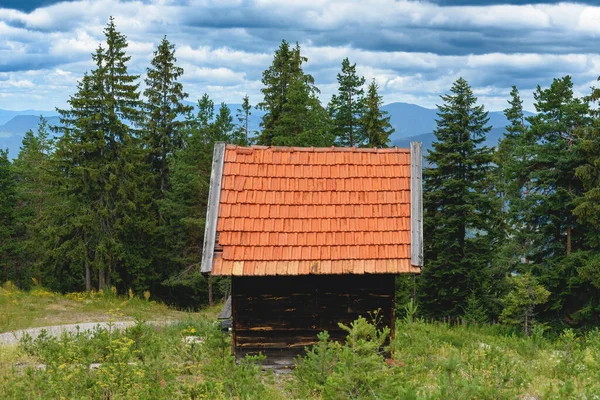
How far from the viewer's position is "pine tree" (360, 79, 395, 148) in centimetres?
3409

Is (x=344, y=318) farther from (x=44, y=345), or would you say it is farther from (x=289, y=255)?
(x=44, y=345)

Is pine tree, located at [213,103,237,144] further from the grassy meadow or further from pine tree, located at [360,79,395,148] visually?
the grassy meadow

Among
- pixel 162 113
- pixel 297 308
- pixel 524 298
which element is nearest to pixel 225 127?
pixel 162 113

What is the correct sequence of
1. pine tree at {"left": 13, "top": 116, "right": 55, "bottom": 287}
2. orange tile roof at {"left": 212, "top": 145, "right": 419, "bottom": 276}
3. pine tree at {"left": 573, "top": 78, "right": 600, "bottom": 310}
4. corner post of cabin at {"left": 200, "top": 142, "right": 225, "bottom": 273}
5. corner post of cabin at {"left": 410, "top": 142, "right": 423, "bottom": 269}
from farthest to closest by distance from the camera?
pine tree at {"left": 13, "top": 116, "right": 55, "bottom": 287}, pine tree at {"left": 573, "top": 78, "right": 600, "bottom": 310}, corner post of cabin at {"left": 410, "top": 142, "right": 423, "bottom": 269}, orange tile roof at {"left": 212, "top": 145, "right": 419, "bottom": 276}, corner post of cabin at {"left": 200, "top": 142, "right": 225, "bottom": 273}

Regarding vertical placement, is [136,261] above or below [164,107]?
below

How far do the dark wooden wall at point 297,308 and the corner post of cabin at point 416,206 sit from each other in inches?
30.5

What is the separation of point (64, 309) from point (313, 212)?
57.4ft

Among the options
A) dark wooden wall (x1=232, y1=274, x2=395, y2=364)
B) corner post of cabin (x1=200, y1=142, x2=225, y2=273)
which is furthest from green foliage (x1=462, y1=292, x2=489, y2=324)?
corner post of cabin (x1=200, y1=142, x2=225, y2=273)

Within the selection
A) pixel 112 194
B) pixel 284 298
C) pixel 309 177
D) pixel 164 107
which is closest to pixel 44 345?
pixel 284 298

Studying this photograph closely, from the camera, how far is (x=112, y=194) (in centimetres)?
3105

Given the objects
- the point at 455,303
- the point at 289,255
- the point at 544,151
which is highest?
the point at 544,151

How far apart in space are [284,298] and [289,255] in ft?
3.53

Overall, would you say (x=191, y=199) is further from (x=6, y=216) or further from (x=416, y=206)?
(x=416, y=206)

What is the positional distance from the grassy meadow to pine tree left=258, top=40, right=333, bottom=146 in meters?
16.6
